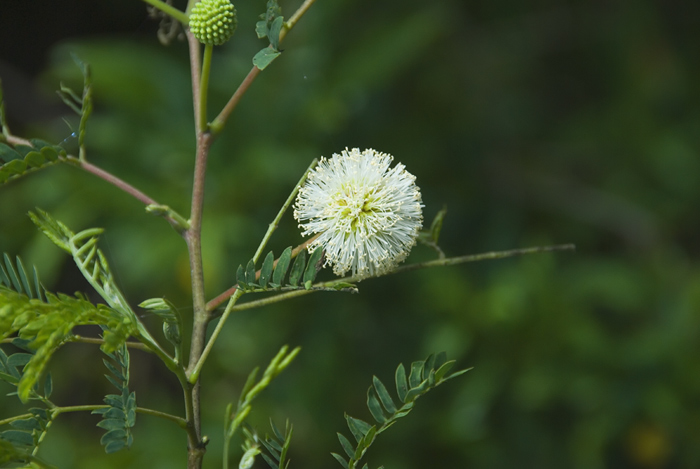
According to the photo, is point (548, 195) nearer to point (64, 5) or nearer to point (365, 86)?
point (365, 86)

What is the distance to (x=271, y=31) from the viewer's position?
73 cm

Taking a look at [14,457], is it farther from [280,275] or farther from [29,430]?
[280,275]

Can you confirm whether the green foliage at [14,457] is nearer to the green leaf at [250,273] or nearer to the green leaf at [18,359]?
the green leaf at [18,359]

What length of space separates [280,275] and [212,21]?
11.8 inches

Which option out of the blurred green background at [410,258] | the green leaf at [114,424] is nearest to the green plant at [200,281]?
the green leaf at [114,424]

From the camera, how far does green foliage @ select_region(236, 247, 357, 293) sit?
0.69 metres

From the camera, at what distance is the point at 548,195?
323 centimetres

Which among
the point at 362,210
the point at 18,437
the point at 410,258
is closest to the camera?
the point at 18,437

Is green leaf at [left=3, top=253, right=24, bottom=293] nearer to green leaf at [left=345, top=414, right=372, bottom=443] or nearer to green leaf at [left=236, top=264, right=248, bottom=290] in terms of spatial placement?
green leaf at [left=236, top=264, right=248, bottom=290]

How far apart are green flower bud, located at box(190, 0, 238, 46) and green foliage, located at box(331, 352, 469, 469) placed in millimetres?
421

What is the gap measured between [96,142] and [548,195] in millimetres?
2124

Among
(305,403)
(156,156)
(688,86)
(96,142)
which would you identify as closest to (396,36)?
(156,156)

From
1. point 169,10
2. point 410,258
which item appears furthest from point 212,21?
point 410,258

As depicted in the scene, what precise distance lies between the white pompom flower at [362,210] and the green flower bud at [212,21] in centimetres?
21
